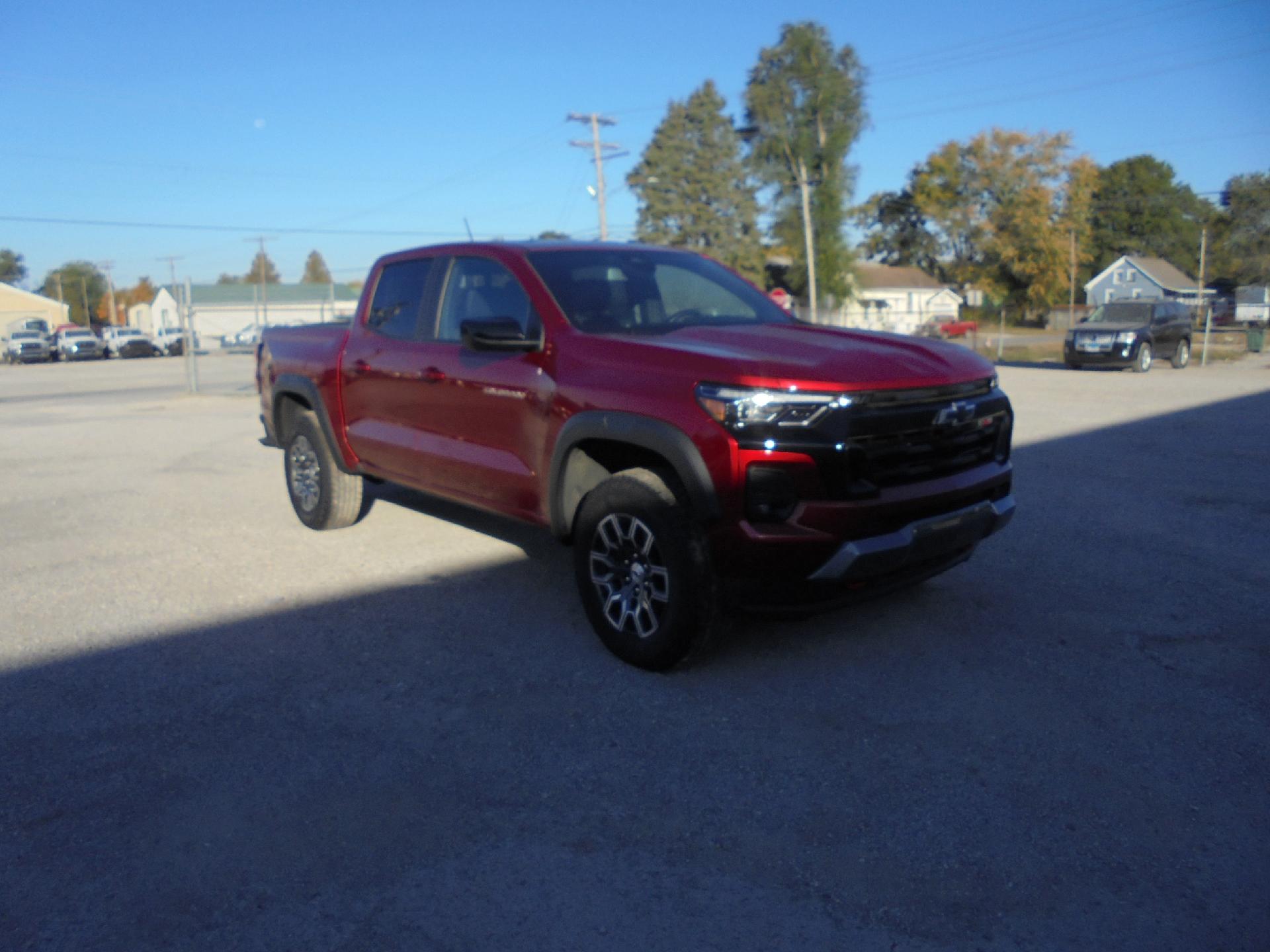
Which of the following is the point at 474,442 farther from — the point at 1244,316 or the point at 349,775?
the point at 1244,316

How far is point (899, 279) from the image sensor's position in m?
82.6

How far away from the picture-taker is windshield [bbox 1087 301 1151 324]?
23625 millimetres

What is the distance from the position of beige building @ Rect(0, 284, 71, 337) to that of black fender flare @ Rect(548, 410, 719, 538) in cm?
7984

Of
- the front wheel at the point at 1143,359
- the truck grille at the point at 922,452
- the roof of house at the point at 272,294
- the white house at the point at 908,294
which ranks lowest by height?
the front wheel at the point at 1143,359

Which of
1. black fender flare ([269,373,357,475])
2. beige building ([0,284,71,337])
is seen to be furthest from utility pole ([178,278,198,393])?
beige building ([0,284,71,337])

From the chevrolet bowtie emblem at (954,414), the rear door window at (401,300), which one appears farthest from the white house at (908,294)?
the chevrolet bowtie emblem at (954,414)

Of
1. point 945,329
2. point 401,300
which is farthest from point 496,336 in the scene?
point 945,329

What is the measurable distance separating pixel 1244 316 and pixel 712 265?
65253 mm

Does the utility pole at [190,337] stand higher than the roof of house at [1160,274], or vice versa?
the roof of house at [1160,274]

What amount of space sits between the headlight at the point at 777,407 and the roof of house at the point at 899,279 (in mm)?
76865

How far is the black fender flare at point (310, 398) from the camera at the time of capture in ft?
22.3

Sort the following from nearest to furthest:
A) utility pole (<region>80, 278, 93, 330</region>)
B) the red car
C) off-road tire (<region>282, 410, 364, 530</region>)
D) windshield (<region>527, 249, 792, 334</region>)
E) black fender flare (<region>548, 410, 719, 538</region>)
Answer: black fender flare (<region>548, 410, 719, 538</region>) → windshield (<region>527, 249, 792, 334</region>) → off-road tire (<region>282, 410, 364, 530</region>) → the red car → utility pole (<region>80, 278, 93, 330</region>)

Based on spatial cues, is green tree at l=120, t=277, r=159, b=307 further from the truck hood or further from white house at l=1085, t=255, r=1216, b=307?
the truck hood

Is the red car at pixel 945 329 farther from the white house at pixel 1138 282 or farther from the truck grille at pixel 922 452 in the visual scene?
the truck grille at pixel 922 452
